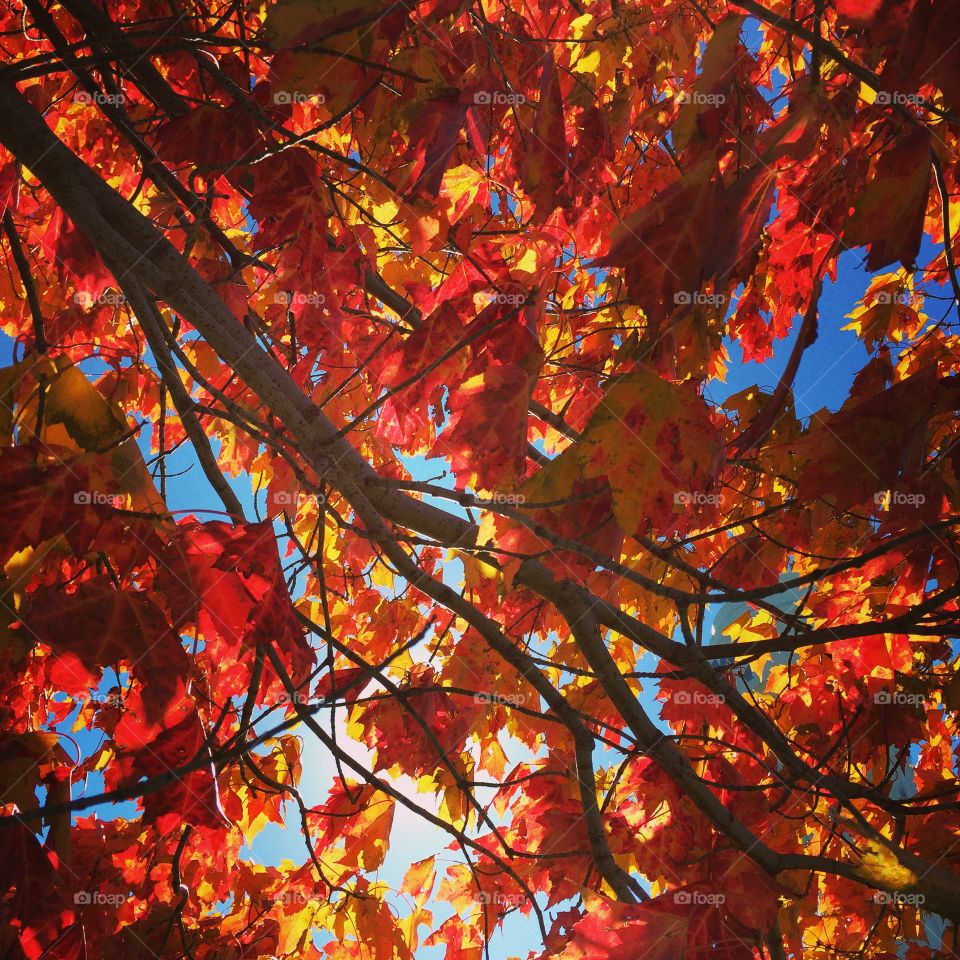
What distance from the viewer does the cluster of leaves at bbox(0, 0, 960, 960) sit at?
139cm

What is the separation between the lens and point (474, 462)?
1641 millimetres

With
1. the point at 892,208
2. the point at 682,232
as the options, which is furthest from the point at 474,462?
the point at 892,208

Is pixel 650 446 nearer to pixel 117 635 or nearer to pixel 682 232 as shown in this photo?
pixel 682 232

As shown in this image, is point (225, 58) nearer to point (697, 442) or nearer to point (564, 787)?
point (697, 442)

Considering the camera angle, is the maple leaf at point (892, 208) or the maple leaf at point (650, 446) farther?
the maple leaf at point (650, 446)

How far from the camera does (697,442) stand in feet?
4.76

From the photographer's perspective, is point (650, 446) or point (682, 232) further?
point (650, 446)

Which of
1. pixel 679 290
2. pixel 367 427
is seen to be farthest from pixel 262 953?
pixel 679 290

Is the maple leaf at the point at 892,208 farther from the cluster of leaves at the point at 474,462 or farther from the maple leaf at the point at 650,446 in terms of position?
the maple leaf at the point at 650,446

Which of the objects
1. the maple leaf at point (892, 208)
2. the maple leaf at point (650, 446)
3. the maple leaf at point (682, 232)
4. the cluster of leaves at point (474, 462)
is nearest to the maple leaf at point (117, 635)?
the cluster of leaves at point (474, 462)

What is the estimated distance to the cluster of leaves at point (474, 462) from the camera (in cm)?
139

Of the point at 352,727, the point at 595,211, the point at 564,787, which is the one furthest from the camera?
the point at 352,727

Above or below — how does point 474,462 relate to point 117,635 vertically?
above

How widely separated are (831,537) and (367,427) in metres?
2.25
